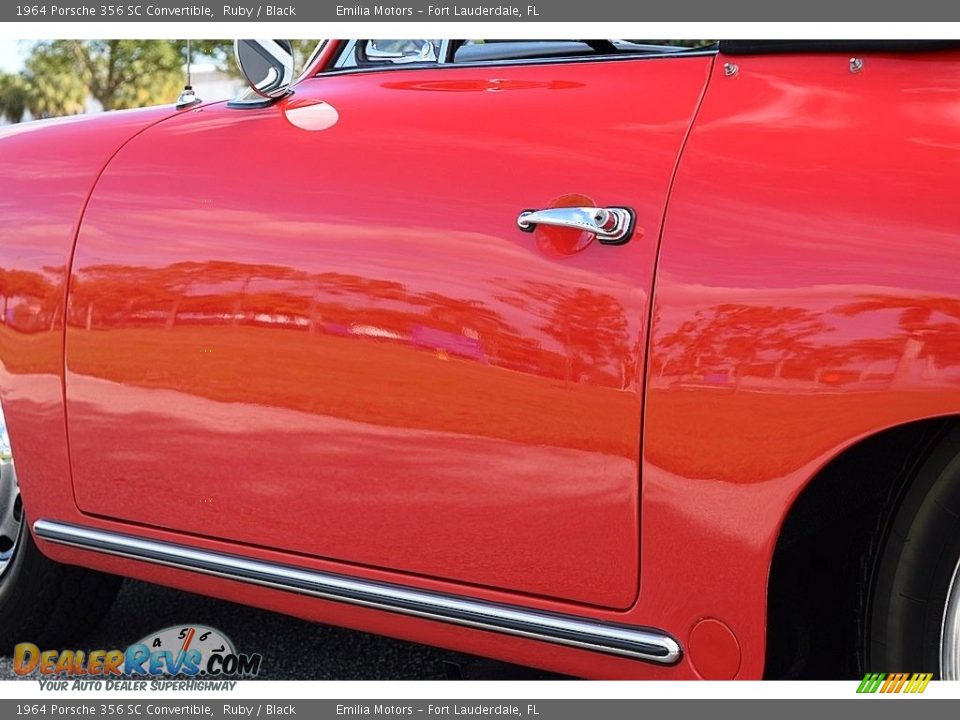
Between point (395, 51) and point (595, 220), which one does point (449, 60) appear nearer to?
point (395, 51)

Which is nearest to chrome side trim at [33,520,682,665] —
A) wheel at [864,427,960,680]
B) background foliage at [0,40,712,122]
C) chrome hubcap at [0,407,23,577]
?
chrome hubcap at [0,407,23,577]

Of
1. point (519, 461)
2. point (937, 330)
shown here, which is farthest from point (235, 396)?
point (937, 330)

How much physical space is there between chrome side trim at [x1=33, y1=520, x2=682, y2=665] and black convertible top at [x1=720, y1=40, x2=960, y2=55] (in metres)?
0.94

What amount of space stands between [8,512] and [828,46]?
202 cm

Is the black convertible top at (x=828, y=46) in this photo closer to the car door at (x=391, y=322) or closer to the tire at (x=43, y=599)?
the car door at (x=391, y=322)

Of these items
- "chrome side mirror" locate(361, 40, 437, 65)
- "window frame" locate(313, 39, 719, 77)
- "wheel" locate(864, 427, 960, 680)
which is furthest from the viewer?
"chrome side mirror" locate(361, 40, 437, 65)

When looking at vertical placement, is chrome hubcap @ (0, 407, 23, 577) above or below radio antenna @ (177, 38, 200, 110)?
below

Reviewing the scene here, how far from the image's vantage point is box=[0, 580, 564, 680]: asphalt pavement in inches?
104

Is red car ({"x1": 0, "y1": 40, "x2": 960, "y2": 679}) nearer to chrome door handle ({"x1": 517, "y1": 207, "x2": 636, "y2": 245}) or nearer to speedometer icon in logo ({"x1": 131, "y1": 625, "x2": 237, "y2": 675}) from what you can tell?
chrome door handle ({"x1": 517, "y1": 207, "x2": 636, "y2": 245})

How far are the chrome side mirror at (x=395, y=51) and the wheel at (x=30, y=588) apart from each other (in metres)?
1.18

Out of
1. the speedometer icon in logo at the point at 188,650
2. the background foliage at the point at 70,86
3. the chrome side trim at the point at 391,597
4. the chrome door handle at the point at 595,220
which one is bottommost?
the background foliage at the point at 70,86

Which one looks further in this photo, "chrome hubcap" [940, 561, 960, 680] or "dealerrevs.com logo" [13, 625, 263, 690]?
"dealerrevs.com logo" [13, 625, 263, 690]

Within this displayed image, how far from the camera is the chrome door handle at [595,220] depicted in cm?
179

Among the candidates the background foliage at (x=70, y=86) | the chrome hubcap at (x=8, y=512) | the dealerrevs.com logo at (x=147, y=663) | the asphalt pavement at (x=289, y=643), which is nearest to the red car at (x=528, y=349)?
the chrome hubcap at (x=8, y=512)
